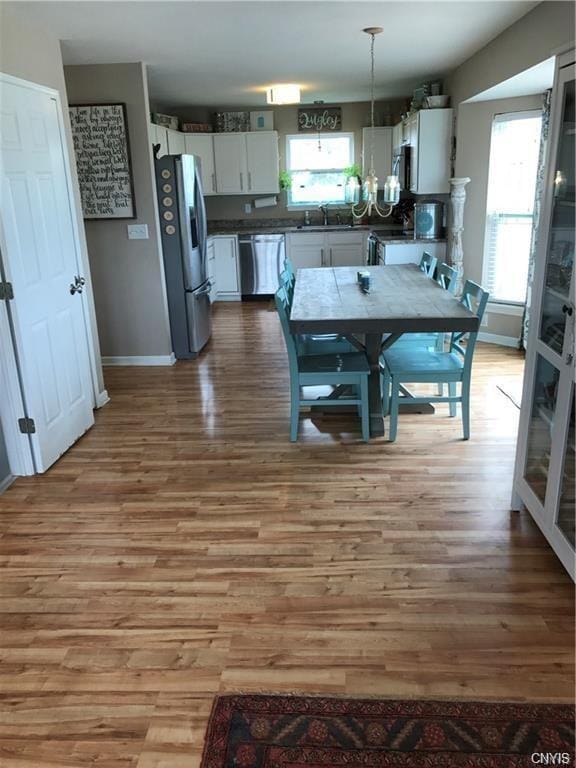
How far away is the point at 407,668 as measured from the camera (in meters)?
1.92

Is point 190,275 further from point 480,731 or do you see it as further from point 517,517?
point 480,731

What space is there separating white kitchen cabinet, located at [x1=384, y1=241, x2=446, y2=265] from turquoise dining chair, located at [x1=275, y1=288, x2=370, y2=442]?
110 inches

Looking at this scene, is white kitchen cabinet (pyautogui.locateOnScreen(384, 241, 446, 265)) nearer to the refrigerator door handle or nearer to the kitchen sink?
the kitchen sink

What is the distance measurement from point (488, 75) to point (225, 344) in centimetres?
328

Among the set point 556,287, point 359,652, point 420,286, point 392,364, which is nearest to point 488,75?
point 420,286

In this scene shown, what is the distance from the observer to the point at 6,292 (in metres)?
3.05

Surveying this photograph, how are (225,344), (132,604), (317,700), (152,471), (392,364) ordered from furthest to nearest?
1. (225,344)
2. (392,364)
3. (152,471)
4. (132,604)
5. (317,700)

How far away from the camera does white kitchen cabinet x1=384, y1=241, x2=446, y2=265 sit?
612cm

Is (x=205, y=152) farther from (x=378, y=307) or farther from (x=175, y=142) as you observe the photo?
(x=378, y=307)

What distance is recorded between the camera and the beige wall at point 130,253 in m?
4.72

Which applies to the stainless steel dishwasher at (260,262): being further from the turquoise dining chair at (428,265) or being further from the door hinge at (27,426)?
the door hinge at (27,426)

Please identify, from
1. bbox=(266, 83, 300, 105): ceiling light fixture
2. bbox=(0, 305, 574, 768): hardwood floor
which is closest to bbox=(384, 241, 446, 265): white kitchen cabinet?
bbox=(266, 83, 300, 105): ceiling light fixture

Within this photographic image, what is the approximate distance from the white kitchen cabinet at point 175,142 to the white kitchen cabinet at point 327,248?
172 cm

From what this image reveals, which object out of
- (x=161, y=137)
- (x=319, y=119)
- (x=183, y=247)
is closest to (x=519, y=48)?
(x=183, y=247)
